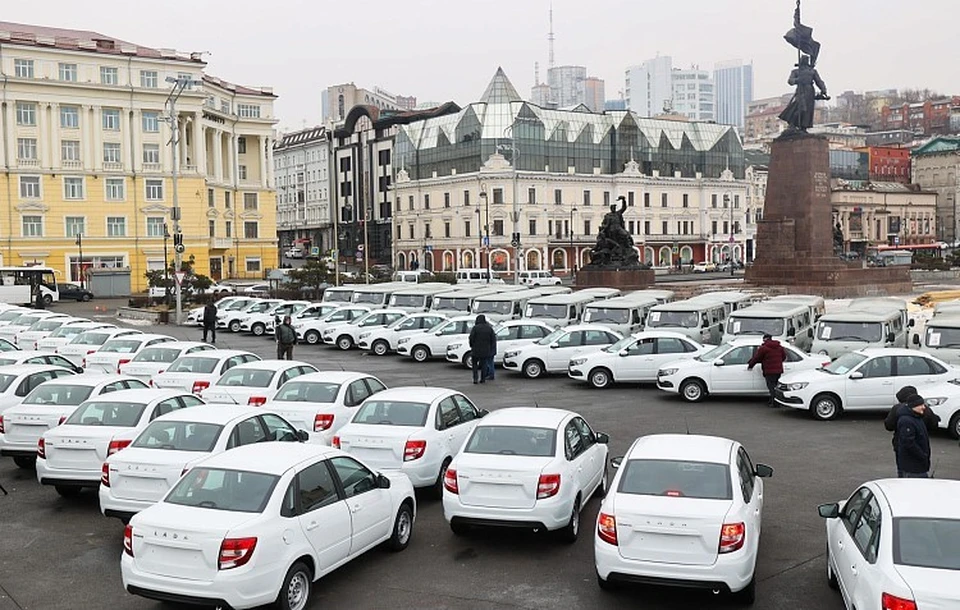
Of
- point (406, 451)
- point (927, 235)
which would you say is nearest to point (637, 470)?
point (406, 451)

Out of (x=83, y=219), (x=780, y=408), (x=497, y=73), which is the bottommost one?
(x=780, y=408)

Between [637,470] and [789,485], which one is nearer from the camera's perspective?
[637,470]

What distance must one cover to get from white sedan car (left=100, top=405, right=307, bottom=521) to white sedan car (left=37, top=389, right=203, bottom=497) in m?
1.06

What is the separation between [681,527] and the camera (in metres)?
8.45

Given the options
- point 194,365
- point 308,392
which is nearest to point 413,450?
point 308,392

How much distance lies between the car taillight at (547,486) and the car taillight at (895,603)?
413cm

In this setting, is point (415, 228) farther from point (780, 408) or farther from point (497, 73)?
point (780, 408)

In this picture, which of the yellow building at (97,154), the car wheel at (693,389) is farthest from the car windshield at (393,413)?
the yellow building at (97,154)

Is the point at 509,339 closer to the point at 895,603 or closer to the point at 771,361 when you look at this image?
the point at 771,361

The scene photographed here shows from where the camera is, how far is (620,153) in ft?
343

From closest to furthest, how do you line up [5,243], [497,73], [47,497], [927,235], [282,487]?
[282,487] < [47,497] < [5,243] < [497,73] < [927,235]

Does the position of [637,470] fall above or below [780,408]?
above

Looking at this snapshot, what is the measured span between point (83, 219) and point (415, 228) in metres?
39.1

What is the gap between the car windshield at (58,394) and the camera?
48.2ft
